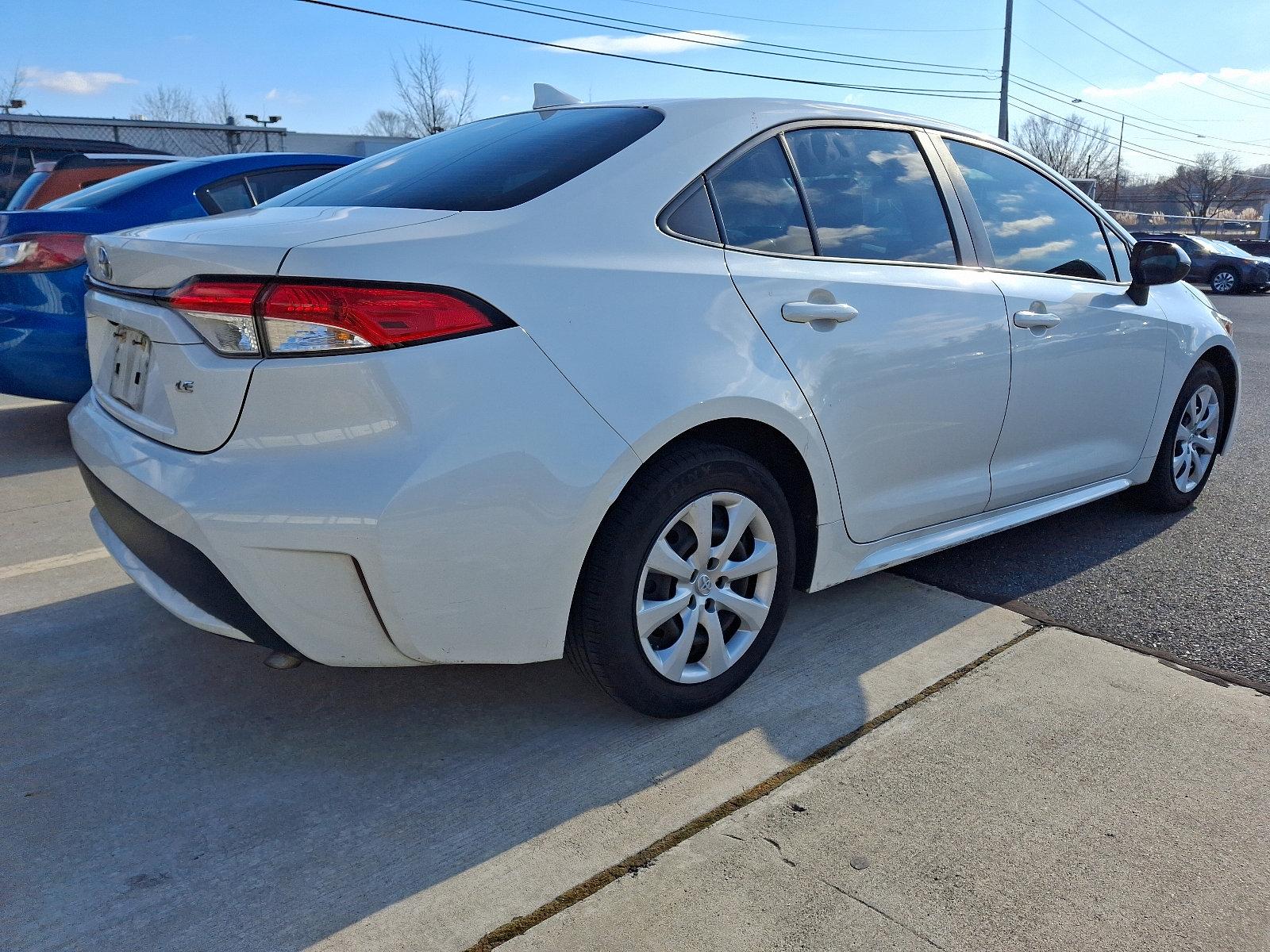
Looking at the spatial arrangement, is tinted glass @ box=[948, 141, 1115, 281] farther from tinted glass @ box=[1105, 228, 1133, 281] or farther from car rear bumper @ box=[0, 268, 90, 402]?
car rear bumper @ box=[0, 268, 90, 402]

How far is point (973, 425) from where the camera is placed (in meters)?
3.29

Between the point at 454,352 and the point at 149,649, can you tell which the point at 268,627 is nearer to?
the point at 454,352

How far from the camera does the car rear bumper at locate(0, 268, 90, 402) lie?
5070 millimetres

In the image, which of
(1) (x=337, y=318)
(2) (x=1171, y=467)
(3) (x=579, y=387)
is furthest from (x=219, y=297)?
(2) (x=1171, y=467)

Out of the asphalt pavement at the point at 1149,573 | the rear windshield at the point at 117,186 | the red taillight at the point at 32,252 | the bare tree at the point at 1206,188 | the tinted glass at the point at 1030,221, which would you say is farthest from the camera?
the bare tree at the point at 1206,188

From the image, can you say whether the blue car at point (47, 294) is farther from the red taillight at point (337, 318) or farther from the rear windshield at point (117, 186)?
the red taillight at point (337, 318)

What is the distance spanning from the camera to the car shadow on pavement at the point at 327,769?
2045 mm

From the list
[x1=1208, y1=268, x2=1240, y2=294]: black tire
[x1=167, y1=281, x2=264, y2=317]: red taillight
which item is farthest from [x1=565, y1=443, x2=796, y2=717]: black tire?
[x1=1208, y1=268, x2=1240, y2=294]: black tire

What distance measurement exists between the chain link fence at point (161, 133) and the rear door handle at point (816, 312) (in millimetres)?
19544

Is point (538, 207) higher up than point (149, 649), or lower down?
higher up

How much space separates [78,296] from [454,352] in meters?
3.85

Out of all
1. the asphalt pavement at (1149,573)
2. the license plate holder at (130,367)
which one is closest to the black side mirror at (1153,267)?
the asphalt pavement at (1149,573)

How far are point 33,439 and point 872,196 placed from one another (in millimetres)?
4794

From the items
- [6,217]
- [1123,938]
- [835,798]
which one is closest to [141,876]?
[835,798]
